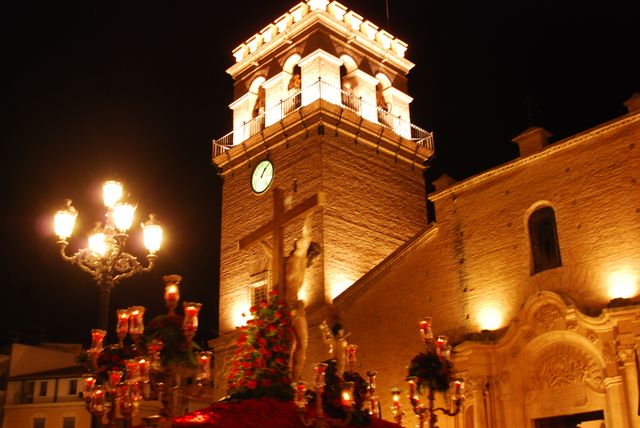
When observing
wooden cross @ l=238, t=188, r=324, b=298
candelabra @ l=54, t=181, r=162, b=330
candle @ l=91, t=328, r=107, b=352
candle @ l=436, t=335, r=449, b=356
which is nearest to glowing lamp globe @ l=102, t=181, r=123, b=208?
candelabra @ l=54, t=181, r=162, b=330

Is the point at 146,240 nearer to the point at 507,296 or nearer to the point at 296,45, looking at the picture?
the point at 507,296

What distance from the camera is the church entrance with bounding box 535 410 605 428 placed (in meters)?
19.1

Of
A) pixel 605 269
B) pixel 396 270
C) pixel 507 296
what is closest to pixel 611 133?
pixel 605 269

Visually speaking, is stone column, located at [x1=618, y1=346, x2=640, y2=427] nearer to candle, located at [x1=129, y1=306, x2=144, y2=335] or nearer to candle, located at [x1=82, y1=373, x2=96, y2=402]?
candle, located at [x1=129, y1=306, x2=144, y2=335]

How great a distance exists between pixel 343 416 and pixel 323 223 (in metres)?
15.1

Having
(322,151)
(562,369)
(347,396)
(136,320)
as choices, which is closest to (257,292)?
(322,151)

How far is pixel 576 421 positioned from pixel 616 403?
1.87 metres

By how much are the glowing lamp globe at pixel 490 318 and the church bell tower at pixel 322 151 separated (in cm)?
608

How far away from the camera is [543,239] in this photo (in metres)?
21.6

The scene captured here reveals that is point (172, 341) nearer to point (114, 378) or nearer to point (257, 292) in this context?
point (114, 378)

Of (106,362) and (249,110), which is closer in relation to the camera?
(106,362)

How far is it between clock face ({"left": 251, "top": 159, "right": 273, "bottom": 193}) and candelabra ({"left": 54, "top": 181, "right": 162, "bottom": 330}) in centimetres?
1485

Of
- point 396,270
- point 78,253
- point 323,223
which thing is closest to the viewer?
point 78,253

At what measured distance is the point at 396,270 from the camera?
81.3 ft
